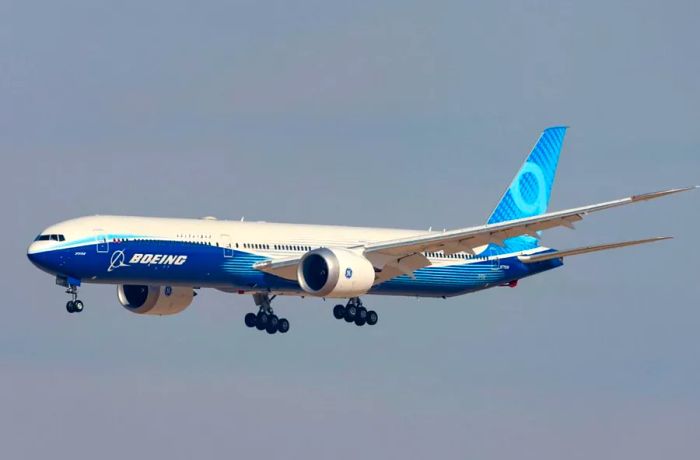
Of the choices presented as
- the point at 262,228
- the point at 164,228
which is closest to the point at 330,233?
the point at 262,228

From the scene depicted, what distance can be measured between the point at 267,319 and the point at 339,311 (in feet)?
11.7

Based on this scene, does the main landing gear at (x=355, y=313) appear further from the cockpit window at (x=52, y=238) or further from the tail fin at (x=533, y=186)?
the cockpit window at (x=52, y=238)

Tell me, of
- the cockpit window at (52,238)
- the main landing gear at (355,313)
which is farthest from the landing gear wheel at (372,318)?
the cockpit window at (52,238)

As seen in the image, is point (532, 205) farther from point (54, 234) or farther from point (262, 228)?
point (54, 234)

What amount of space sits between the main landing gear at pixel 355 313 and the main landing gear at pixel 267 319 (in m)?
2.67

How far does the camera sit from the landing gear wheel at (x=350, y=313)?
9012 cm

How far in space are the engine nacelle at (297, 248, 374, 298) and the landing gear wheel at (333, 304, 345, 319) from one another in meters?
5.83

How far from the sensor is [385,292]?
89.9 metres

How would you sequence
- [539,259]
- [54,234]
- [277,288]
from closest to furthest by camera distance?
[54,234] → [277,288] → [539,259]

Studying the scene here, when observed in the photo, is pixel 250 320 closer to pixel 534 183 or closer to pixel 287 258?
pixel 287 258

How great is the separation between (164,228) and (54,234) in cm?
507

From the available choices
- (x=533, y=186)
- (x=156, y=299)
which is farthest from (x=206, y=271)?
(x=533, y=186)

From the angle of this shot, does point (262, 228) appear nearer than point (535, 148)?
Yes

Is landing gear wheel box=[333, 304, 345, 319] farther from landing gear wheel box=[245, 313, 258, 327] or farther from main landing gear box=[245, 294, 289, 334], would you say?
landing gear wheel box=[245, 313, 258, 327]
